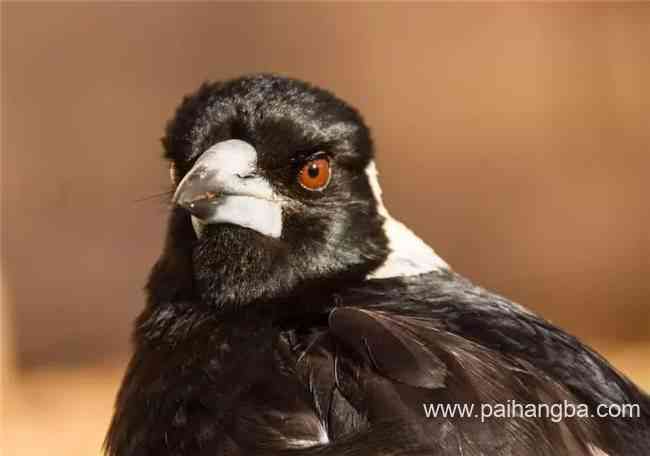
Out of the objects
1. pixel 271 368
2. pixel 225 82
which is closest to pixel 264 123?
pixel 225 82

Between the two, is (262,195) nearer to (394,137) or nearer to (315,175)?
(315,175)

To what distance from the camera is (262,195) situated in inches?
109

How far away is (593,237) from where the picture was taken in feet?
22.8

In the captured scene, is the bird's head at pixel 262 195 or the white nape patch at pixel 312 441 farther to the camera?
the bird's head at pixel 262 195

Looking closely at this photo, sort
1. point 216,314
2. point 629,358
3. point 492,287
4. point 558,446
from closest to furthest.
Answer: point 558,446, point 216,314, point 629,358, point 492,287

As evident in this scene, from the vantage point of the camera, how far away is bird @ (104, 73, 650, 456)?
2.21 meters

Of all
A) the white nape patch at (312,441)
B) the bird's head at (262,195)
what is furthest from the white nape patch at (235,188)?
the white nape patch at (312,441)

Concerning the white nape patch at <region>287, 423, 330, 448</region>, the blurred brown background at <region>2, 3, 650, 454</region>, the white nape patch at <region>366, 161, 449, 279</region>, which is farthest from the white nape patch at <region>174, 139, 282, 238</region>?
the blurred brown background at <region>2, 3, 650, 454</region>

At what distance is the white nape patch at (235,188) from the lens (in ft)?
8.78

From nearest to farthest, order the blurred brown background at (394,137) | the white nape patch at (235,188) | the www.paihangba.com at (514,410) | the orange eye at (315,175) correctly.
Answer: the www.paihangba.com at (514,410) → the white nape patch at (235,188) → the orange eye at (315,175) → the blurred brown background at (394,137)

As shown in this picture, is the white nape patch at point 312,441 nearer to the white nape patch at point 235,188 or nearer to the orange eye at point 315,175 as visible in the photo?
the white nape patch at point 235,188

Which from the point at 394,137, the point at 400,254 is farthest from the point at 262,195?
the point at 394,137

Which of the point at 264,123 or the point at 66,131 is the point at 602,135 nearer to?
the point at 66,131

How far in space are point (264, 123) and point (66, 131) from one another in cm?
414
